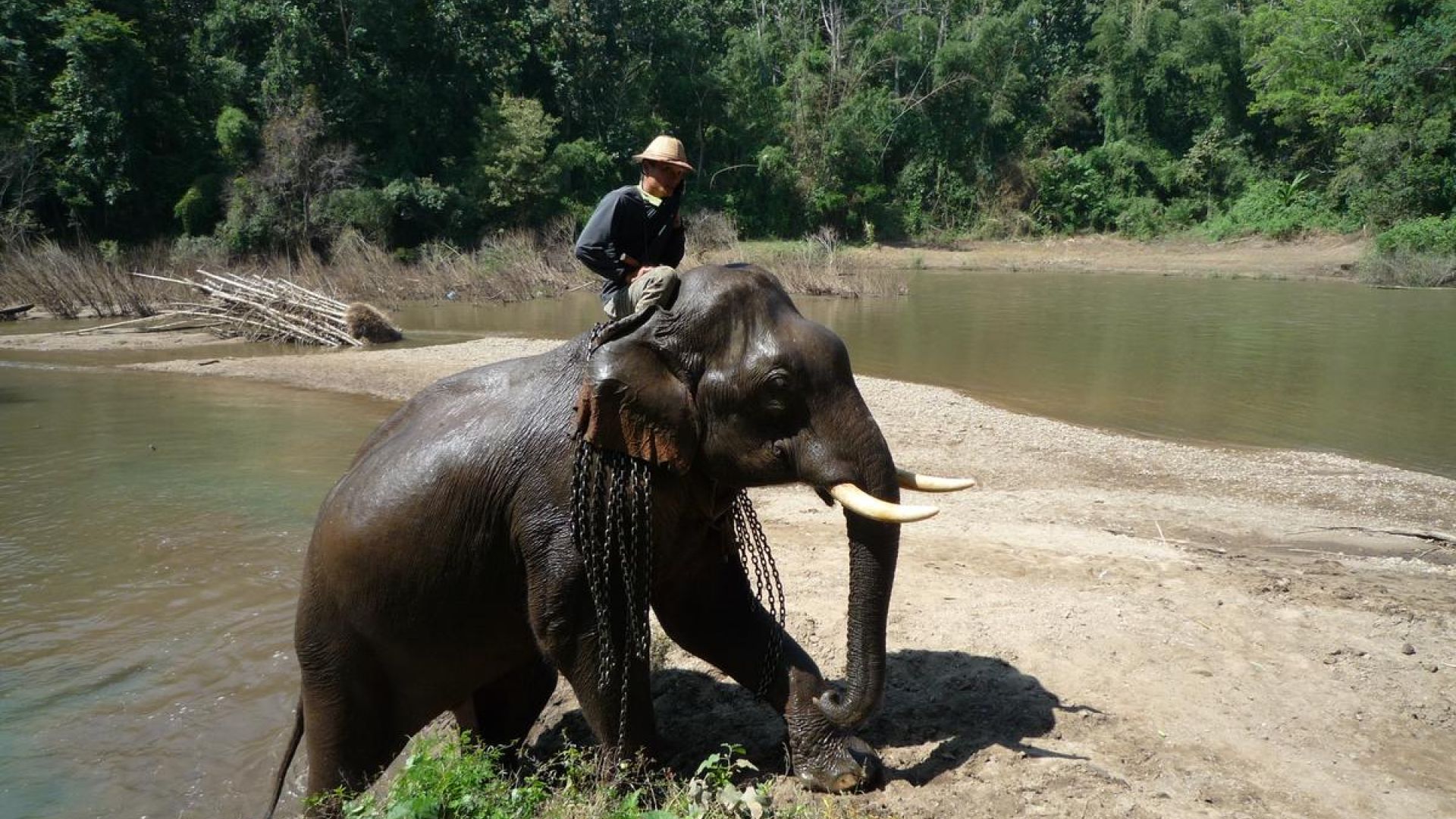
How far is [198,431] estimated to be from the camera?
44.9ft

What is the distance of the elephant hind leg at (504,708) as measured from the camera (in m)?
5.16

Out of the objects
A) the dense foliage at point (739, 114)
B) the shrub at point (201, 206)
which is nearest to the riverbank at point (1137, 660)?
A: the dense foliage at point (739, 114)

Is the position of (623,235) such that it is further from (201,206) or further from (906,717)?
(201,206)

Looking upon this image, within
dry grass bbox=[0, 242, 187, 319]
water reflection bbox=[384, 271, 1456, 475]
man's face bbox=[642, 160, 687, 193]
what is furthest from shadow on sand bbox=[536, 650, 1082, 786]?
dry grass bbox=[0, 242, 187, 319]

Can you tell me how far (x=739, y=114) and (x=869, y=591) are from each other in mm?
50008

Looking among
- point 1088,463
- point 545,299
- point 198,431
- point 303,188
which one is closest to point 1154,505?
point 1088,463

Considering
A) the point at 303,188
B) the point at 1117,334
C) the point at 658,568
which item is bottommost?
the point at 1117,334

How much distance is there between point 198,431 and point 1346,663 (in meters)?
12.9

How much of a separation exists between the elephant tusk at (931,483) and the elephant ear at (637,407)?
836mm

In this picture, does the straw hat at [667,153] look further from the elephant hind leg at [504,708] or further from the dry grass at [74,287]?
the dry grass at [74,287]

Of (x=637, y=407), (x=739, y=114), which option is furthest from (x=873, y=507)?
(x=739, y=114)

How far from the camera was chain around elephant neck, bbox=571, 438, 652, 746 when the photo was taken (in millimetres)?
4062

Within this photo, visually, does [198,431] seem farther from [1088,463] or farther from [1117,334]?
[1117,334]

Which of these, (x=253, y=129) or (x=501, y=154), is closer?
(x=253, y=129)
